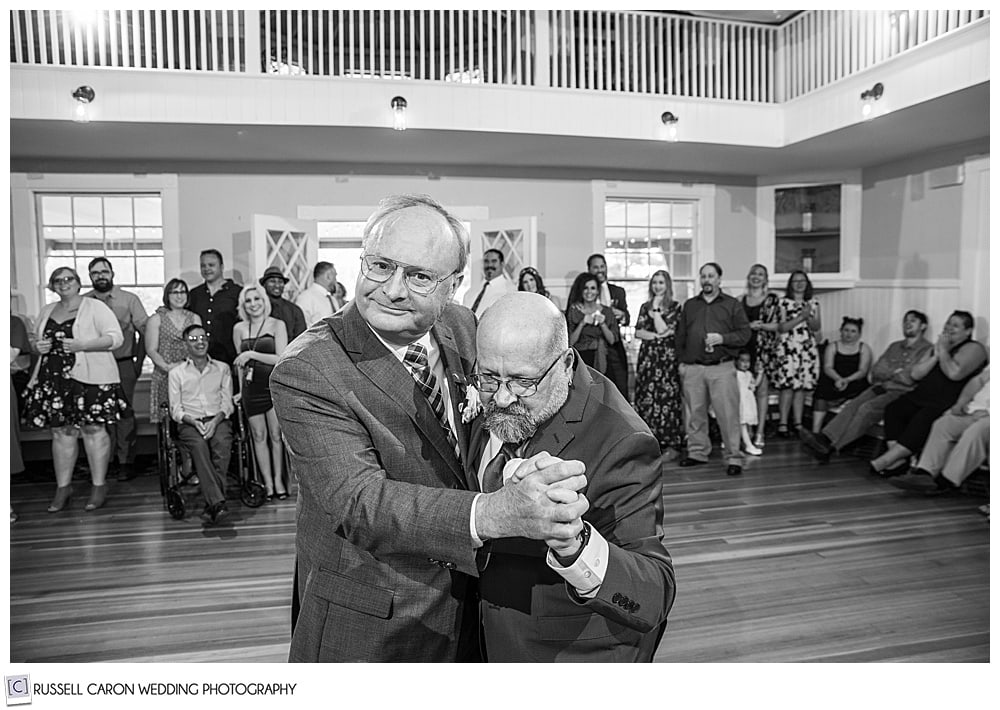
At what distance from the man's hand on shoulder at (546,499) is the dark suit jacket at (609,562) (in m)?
0.14

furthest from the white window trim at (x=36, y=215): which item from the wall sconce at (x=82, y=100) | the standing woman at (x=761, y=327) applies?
the standing woman at (x=761, y=327)

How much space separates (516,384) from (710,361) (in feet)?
14.0

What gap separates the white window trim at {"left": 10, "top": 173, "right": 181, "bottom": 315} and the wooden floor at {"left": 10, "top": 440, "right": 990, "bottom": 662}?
2176mm

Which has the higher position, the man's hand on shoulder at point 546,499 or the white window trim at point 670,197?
the white window trim at point 670,197

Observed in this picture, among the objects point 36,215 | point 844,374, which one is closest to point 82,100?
point 36,215

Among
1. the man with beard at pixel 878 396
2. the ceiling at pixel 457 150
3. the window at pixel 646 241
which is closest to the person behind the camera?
the ceiling at pixel 457 150

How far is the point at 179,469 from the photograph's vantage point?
439 cm

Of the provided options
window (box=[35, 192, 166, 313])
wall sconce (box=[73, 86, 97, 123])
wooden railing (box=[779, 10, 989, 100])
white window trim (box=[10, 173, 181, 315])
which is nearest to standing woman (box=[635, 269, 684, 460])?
wooden railing (box=[779, 10, 989, 100])

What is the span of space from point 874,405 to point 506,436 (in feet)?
16.2

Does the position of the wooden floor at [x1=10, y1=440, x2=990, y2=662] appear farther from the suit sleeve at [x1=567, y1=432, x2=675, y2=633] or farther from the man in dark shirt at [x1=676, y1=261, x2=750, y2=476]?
the suit sleeve at [x1=567, y1=432, x2=675, y2=633]

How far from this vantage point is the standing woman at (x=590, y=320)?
4949 millimetres

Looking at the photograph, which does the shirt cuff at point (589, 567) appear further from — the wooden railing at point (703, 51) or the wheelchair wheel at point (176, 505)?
the wooden railing at point (703, 51)

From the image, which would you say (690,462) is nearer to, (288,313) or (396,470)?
(288,313)
